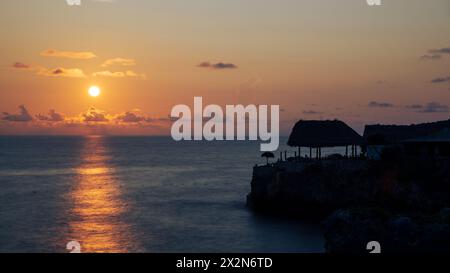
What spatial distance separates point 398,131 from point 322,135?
751 cm

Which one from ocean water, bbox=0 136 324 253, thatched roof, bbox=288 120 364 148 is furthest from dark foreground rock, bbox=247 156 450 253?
ocean water, bbox=0 136 324 253

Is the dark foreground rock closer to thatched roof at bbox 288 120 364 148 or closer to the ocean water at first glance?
thatched roof at bbox 288 120 364 148

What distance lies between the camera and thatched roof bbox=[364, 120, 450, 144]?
160 ft

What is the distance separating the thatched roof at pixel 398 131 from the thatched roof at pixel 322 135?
5.68 ft

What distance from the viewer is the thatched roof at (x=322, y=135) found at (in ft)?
166

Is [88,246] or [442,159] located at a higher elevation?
[442,159]

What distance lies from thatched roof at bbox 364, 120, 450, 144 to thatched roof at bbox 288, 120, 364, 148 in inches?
68.2

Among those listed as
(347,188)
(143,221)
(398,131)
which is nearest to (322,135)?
(347,188)

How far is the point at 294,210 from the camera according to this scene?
1914 inches

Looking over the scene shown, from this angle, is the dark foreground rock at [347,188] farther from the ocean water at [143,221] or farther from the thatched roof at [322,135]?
the ocean water at [143,221]

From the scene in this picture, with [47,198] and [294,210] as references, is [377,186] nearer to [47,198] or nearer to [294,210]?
[294,210]

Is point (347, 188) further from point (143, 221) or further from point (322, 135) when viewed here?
point (143, 221)

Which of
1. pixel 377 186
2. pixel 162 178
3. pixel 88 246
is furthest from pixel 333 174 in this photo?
pixel 162 178

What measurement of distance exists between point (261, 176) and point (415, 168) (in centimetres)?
1530
